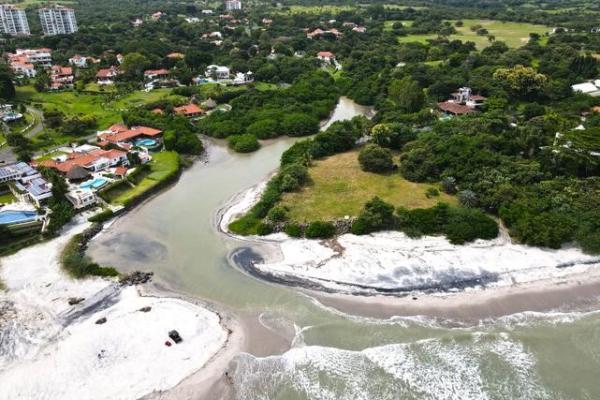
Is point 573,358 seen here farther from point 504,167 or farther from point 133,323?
point 133,323

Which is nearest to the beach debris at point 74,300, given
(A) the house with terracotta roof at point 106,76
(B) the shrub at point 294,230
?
(B) the shrub at point 294,230

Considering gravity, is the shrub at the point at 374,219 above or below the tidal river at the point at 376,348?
above

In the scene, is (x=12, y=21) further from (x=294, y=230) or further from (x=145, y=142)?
(x=294, y=230)

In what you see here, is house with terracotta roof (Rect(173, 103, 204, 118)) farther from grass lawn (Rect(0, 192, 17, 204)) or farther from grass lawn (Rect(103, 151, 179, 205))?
grass lawn (Rect(0, 192, 17, 204))

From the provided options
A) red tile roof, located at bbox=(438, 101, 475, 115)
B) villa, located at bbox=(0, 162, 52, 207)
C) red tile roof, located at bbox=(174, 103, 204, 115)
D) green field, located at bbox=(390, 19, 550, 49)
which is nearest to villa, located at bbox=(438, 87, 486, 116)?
red tile roof, located at bbox=(438, 101, 475, 115)

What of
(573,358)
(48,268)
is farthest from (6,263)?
(573,358)

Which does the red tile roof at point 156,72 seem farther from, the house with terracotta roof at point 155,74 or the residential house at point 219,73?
the residential house at point 219,73
